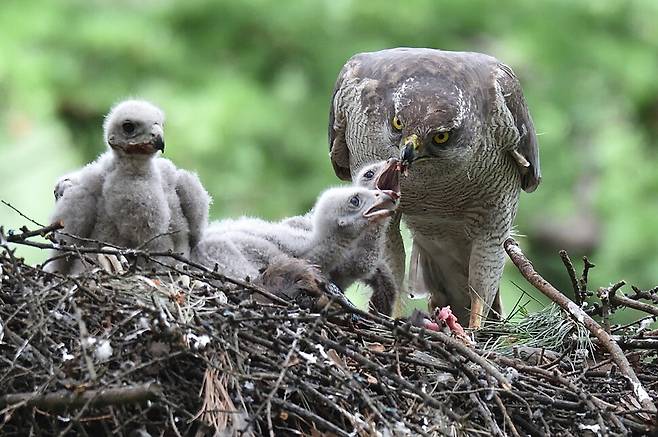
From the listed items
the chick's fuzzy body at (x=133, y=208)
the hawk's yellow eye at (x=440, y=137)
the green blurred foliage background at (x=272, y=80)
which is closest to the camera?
the chick's fuzzy body at (x=133, y=208)

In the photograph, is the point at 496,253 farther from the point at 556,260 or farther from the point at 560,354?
the point at 556,260

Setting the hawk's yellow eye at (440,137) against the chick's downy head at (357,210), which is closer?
the chick's downy head at (357,210)

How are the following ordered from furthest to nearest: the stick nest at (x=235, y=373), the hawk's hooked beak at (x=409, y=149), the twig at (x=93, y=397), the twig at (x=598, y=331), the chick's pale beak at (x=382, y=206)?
the hawk's hooked beak at (x=409, y=149) < the chick's pale beak at (x=382, y=206) < the twig at (x=598, y=331) < the stick nest at (x=235, y=373) < the twig at (x=93, y=397)

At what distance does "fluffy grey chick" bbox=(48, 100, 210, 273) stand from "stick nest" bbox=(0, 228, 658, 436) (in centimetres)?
64

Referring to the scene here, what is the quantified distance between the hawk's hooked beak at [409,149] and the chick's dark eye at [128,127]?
100 centimetres

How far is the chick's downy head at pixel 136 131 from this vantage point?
3980 mm

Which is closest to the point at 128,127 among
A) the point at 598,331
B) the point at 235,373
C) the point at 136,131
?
the point at 136,131

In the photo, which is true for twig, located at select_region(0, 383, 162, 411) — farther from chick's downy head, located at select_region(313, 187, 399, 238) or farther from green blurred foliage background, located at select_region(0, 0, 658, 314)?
green blurred foliage background, located at select_region(0, 0, 658, 314)

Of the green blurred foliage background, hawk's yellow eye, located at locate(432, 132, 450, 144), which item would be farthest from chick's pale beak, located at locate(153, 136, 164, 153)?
the green blurred foliage background

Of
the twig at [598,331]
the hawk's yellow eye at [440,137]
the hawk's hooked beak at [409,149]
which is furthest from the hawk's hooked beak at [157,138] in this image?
the twig at [598,331]

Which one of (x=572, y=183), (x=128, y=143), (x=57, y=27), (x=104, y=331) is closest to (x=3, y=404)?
(x=104, y=331)

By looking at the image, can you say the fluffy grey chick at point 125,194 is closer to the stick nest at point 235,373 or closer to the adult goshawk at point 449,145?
the stick nest at point 235,373

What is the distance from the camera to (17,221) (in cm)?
838

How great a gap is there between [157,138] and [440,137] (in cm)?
112
